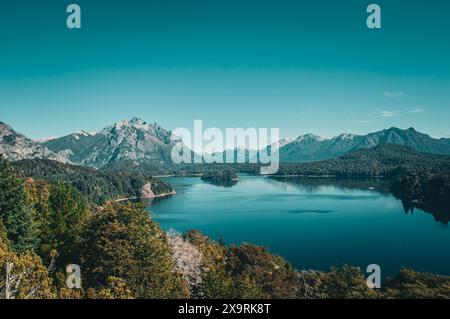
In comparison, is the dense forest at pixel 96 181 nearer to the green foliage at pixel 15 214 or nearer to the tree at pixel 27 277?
the green foliage at pixel 15 214

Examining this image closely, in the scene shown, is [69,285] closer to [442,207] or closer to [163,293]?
[163,293]

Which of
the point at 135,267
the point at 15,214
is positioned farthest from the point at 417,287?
the point at 15,214

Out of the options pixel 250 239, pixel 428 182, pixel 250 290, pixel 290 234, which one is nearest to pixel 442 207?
pixel 428 182

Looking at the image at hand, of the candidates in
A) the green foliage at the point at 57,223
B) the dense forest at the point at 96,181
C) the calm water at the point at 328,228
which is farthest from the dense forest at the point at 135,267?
the dense forest at the point at 96,181

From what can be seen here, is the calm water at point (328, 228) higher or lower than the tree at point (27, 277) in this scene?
lower

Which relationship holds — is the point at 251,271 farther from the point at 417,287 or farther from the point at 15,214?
the point at 15,214

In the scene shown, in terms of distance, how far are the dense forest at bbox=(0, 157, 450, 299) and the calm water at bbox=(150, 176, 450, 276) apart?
88.2 feet

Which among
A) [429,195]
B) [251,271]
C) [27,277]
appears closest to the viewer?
[27,277]

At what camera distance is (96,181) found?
168 metres

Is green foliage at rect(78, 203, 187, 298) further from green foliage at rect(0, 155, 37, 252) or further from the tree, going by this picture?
green foliage at rect(0, 155, 37, 252)

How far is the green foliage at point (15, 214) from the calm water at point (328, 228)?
131 feet

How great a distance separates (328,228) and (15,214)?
71.3 meters

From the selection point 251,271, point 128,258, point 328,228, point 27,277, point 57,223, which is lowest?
point 328,228

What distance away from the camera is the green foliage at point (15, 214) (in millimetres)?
35281
